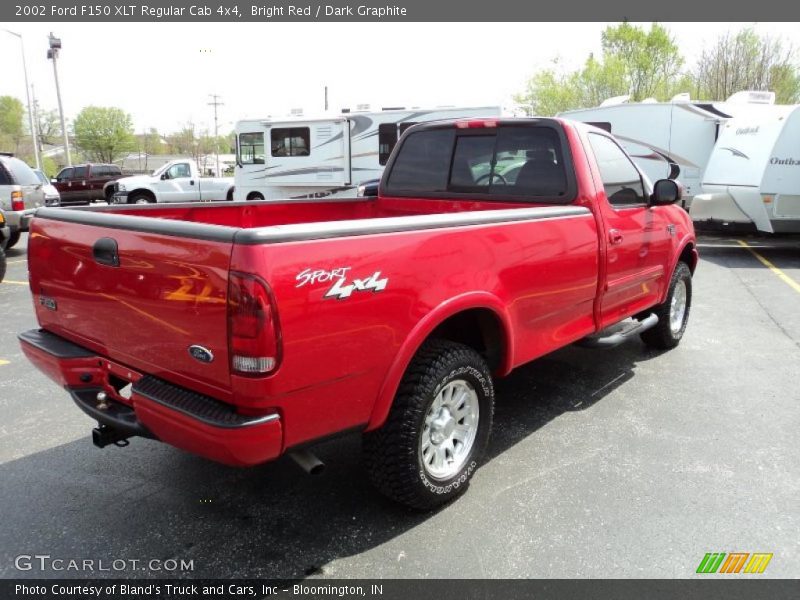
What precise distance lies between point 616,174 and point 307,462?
3.13 m

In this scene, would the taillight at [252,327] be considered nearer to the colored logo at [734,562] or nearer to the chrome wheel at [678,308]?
the colored logo at [734,562]

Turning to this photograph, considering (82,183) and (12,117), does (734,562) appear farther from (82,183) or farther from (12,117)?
(12,117)

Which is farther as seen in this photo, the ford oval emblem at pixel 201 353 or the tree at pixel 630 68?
the tree at pixel 630 68

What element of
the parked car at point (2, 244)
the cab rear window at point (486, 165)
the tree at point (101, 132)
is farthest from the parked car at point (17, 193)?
the tree at point (101, 132)

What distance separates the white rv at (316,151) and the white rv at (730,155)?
6012mm

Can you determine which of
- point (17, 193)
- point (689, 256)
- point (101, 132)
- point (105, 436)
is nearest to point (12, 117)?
point (101, 132)

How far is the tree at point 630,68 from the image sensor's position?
35.8 metres

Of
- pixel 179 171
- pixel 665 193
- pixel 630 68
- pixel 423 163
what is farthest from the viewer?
pixel 630 68

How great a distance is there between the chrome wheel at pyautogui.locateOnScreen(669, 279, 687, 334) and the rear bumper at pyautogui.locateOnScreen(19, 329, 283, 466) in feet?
14.7

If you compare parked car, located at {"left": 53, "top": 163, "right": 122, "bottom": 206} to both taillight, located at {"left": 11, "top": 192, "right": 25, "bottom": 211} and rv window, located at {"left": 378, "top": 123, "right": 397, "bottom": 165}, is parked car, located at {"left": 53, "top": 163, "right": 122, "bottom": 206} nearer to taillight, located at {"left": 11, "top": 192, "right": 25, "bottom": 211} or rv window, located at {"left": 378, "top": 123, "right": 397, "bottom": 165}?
rv window, located at {"left": 378, "top": 123, "right": 397, "bottom": 165}

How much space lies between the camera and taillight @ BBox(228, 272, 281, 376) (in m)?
2.16

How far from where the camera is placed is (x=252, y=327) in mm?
2186

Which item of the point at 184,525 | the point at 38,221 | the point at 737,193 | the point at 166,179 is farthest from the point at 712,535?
the point at 166,179

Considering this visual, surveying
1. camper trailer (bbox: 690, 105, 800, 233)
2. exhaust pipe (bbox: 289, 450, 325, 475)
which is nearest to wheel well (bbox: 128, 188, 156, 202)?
camper trailer (bbox: 690, 105, 800, 233)
